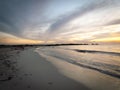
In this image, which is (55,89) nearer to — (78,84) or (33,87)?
(33,87)

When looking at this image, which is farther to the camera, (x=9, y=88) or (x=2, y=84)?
(x=2, y=84)

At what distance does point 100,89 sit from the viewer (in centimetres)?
655

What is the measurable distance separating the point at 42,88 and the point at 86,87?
2.32 meters

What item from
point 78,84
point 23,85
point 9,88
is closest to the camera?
point 9,88

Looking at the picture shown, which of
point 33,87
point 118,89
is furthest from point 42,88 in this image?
point 118,89

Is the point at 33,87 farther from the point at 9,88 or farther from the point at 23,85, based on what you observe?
the point at 9,88

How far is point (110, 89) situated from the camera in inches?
260

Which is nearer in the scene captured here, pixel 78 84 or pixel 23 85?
pixel 23 85

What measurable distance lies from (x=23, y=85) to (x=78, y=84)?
304 cm

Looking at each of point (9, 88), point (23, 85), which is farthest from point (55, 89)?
point (9, 88)

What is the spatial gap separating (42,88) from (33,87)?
0.47 meters

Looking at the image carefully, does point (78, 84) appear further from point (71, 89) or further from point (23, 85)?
point (23, 85)

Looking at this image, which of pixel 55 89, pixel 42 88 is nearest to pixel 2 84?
pixel 42 88

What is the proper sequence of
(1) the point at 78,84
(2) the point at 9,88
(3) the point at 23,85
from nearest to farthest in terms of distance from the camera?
1. (2) the point at 9,88
2. (3) the point at 23,85
3. (1) the point at 78,84
